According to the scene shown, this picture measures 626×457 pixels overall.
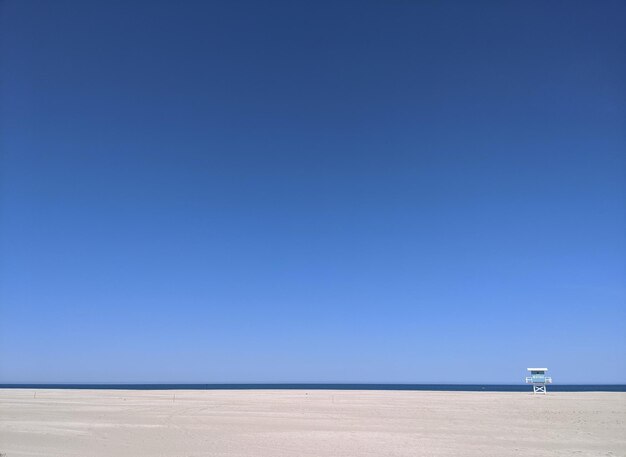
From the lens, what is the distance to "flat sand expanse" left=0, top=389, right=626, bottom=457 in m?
18.7

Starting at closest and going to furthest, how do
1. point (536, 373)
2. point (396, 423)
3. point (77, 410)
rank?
point (396, 423) → point (77, 410) → point (536, 373)

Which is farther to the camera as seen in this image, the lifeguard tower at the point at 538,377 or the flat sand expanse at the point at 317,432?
the lifeguard tower at the point at 538,377

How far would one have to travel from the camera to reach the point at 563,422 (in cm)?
2673

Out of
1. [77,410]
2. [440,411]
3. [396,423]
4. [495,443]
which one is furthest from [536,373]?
[77,410]

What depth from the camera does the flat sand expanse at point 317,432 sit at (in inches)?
736

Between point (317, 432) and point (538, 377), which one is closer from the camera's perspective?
point (317, 432)

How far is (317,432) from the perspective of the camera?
23203mm

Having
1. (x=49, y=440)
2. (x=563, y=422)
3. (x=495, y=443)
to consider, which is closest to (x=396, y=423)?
(x=495, y=443)

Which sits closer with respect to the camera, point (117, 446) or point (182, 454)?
point (182, 454)

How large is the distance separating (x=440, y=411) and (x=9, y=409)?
2868 cm

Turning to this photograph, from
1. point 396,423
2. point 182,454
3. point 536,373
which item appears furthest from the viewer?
point 536,373

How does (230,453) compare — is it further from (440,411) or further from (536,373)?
(536,373)

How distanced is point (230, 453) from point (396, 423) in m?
11.4

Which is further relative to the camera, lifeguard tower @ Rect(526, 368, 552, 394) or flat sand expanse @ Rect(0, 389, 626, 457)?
lifeguard tower @ Rect(526, 368, 552, 394)
